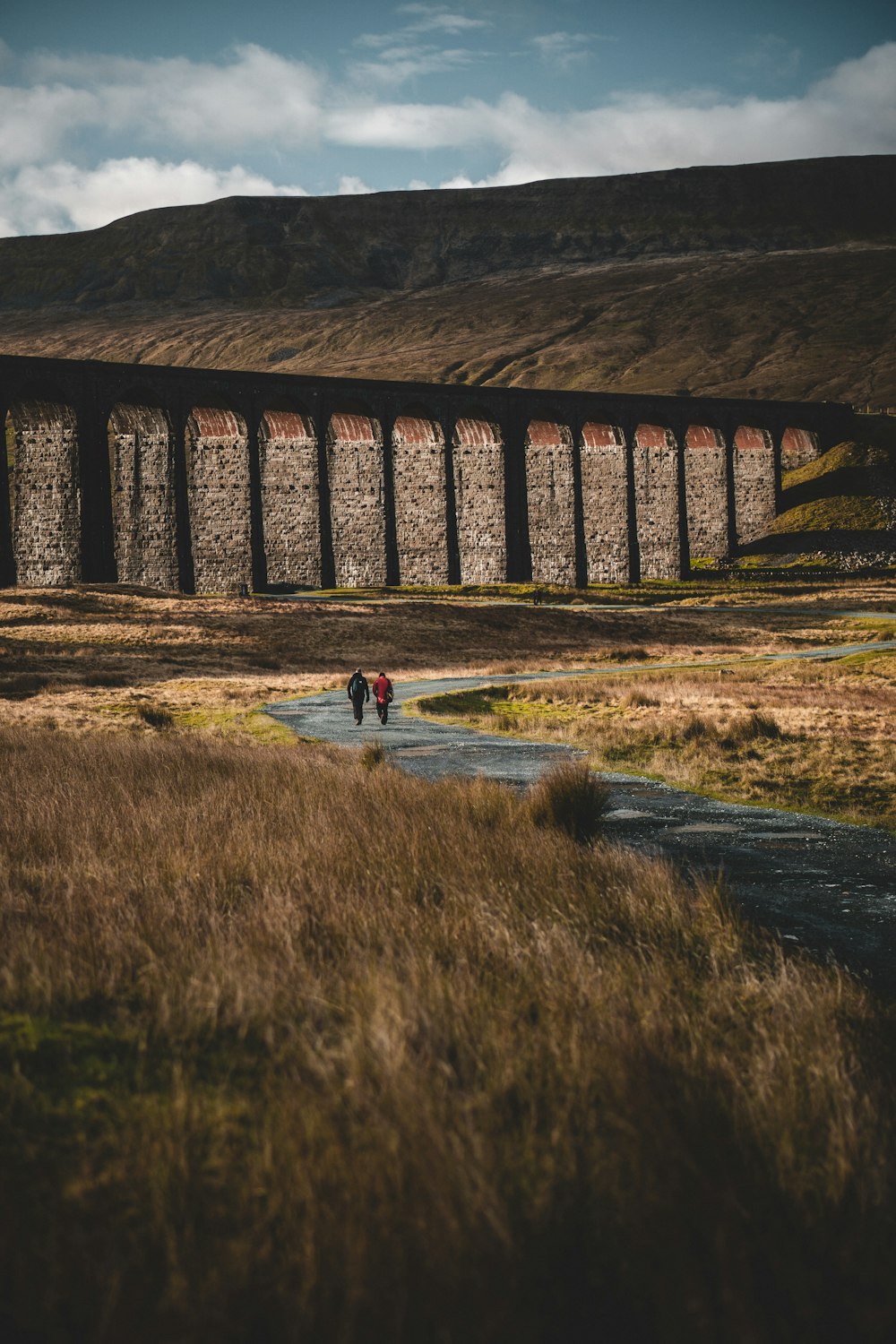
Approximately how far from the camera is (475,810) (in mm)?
7629

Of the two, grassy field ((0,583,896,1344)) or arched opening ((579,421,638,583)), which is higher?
arched opening ((579,421,638,583))

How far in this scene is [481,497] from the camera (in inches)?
2547

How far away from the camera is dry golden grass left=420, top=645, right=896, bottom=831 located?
1210 cm

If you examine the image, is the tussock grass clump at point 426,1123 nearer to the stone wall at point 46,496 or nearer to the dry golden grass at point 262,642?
the dry golden grass at point 262,642

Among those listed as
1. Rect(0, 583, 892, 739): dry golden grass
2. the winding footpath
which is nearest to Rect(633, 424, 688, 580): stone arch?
Rect(0, 583, 892, 739): dry golden grass

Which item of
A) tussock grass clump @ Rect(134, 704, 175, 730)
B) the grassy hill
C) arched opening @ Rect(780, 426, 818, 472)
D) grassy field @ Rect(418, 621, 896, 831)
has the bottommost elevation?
grassy field @ Rect(418, 621, 896, 831)

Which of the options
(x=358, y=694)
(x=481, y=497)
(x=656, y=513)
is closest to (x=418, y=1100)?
(x=358, y=694)

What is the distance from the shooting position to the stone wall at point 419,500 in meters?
62.2

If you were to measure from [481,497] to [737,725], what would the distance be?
49493 mm

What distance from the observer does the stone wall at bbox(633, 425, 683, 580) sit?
7275cm

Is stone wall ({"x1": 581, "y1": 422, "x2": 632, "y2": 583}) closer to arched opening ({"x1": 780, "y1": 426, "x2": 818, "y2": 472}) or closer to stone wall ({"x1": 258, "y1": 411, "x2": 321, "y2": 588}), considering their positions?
arched opening ({"x1": 780, "y1": 426, "x2": 818, "y2": 472})

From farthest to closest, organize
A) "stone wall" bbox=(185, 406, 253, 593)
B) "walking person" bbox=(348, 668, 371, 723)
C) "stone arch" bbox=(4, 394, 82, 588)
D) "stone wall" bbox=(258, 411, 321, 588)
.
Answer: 1. "stone wall" bbox=(258, 411, 321, 588)
2. "stone wall" bbox=(185, 406, 253, 593)
3. "stone arch" bbox=(4, 394, 82, 588)
4. "walking person" bbox=(348, 668, 371, 723)

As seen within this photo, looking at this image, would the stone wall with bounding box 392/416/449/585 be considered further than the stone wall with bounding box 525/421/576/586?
No

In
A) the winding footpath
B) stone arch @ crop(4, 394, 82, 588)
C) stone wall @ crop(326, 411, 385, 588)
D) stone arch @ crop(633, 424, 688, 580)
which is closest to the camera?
the winding footpath
